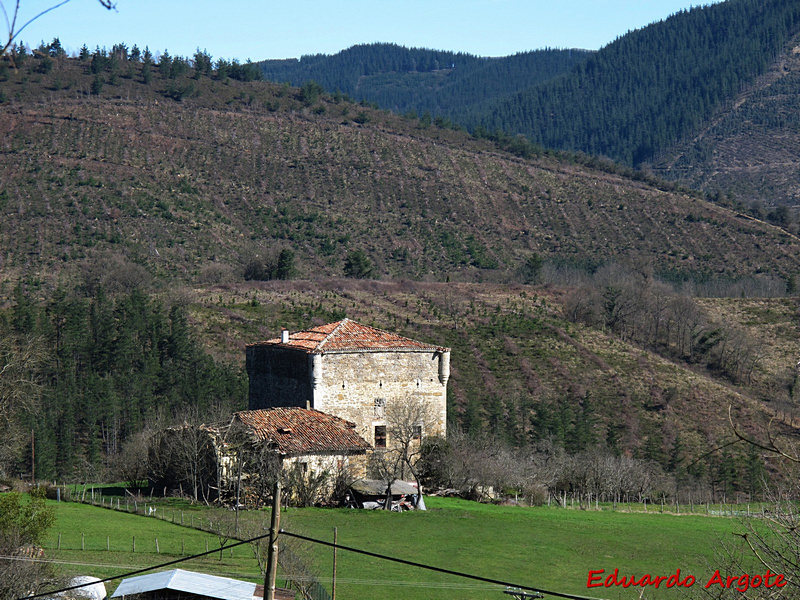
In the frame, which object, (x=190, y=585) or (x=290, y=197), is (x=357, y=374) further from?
(x=290, y=197)

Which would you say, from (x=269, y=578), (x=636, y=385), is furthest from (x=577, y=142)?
(x=269, y=578)

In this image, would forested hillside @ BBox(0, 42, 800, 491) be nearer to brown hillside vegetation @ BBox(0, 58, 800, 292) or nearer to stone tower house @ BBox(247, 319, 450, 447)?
brown hillside vegetation @ BBox(0, 58, 800, 292)

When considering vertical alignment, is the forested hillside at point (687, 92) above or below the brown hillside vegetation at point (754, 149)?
above

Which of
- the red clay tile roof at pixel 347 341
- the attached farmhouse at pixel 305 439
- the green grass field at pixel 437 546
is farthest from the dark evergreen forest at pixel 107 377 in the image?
the green grass field at pixel 437 546

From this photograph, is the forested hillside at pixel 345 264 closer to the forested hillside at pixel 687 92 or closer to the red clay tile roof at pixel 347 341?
the red clay tile roof at pixel 347 341

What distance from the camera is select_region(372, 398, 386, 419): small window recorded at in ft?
123

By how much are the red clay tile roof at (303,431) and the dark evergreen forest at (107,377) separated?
6863mm

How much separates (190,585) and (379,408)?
19.5m

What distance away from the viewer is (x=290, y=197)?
97688 mm

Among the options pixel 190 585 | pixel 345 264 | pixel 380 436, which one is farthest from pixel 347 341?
pixel 345 264

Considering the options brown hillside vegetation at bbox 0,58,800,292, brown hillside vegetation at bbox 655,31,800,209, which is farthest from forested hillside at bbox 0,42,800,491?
brown hillside vegetation at bbox 655,31,800,209

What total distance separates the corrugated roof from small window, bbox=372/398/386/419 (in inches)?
722

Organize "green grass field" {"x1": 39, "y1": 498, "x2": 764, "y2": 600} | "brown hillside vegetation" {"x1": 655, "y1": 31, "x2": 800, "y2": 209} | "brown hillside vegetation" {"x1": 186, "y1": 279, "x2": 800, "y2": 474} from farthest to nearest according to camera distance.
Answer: "brown hillside vegetation" {"x1": 655, "y1": 31, "x2": 800, "y2": 209} → "brown hillside vegetation" {"x1": 186, "y1": 279, "x2": 800, "y2": 474} → "green grass field" {"x1": 39, "y1": 498, "x2": 764, "y2": 600}

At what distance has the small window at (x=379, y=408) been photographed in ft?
123
